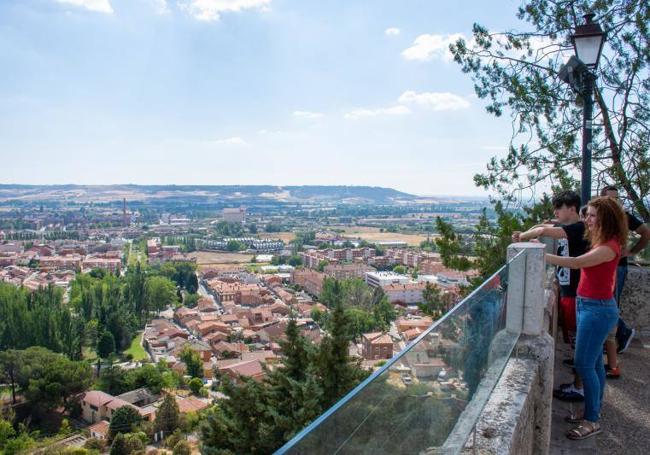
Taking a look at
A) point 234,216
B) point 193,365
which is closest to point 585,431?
point 193,365

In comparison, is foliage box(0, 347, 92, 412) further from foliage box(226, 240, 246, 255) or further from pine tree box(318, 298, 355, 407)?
foliage box(226, 240, 246, 255)

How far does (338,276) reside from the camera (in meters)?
65.5

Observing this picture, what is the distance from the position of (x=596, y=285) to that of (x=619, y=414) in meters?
1.16

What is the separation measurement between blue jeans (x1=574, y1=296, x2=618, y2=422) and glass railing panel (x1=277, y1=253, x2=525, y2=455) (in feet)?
1.48

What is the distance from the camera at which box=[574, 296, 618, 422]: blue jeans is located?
257cm

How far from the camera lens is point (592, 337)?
2.60 meters

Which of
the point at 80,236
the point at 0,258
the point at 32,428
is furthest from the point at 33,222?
the point at 32,428

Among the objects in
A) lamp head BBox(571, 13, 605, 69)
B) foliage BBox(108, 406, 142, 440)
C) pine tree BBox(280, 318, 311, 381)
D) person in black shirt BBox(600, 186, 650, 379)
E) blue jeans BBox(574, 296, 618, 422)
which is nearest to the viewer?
blue jeans BBox(574, 296, 618, 422)

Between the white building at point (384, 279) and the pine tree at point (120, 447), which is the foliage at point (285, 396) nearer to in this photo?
the pine tree at point (120, 447)

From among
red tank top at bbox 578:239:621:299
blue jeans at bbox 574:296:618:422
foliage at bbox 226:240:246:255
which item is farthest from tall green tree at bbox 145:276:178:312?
red tank top at bbox 578:239:621:299

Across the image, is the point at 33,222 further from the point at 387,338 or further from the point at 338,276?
the point at 387,338

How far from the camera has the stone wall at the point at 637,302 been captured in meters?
4.79

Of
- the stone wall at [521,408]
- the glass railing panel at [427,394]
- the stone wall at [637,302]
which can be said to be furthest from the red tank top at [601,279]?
the stone wall at [637,302]

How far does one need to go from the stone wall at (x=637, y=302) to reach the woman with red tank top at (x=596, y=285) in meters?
2.51
